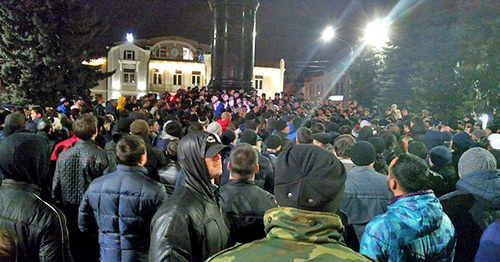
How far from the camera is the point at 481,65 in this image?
20031 millimetres

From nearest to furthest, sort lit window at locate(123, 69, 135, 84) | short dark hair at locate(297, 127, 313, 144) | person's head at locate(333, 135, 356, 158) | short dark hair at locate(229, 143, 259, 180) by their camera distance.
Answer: short dark hair at locate(229, 143, 259, 180), person's head at locate(333, 135, 356, 158), short dark hair at locate(297, 127, 313, 144), lit window at locate(123, 69, 135, 84)

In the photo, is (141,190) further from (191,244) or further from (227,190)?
(191,244)

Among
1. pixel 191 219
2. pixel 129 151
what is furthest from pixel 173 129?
pixel 191 219

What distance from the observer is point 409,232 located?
3084 millimetres

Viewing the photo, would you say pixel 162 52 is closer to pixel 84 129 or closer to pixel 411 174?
pixel 84 129

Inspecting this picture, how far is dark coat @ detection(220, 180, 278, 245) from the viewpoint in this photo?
3410 mm

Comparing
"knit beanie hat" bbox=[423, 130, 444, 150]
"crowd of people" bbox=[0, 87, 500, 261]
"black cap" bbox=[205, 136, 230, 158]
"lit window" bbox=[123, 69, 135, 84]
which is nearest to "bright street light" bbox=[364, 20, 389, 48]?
"knit beanie hat" bbox=[423, 130, 444, 150]

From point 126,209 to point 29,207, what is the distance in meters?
0.98

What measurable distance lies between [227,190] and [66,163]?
101 inches

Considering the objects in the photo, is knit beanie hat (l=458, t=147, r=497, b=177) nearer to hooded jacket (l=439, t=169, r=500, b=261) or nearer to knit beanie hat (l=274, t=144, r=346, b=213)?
hooded jacket (l=439, t=169, r=500, b=261)

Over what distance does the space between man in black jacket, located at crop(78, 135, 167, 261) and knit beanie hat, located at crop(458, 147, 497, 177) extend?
2.99 metres

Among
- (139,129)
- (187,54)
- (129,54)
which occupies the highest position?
(187,54)

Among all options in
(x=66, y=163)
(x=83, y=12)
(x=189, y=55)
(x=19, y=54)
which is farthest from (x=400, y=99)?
(x=189, y=55)

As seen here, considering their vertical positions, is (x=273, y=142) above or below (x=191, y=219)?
above
